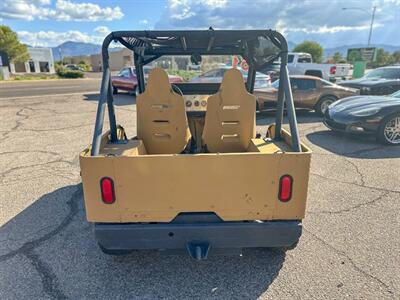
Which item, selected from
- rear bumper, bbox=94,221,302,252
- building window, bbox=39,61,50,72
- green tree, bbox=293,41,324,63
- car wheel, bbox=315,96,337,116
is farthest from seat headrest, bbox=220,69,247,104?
building window, bbox=39,61,50,72

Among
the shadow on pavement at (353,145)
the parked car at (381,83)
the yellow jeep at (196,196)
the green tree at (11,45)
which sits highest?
the green tree at (11,45)

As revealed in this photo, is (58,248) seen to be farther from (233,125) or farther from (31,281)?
(233,125)

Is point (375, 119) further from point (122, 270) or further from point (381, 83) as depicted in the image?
point (122, 270)

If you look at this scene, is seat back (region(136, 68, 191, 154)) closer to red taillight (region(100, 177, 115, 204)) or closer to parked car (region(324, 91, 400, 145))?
red taillight (region(100, 177, 115, 204))

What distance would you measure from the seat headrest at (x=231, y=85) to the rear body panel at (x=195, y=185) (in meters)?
0.84

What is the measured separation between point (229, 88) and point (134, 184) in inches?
51.8

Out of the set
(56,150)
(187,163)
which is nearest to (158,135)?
(187,163)

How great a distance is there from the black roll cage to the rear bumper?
64 cm

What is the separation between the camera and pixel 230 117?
2.93m

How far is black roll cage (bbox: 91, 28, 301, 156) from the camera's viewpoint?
102 inches

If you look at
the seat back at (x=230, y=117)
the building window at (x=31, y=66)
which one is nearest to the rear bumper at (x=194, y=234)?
the seat back at (x=230, y=117)

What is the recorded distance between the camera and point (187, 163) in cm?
221

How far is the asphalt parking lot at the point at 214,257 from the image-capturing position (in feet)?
8.03

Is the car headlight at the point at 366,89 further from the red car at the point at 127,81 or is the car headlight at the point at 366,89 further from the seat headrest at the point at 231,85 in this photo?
the seat headrest at the point at 231,85
